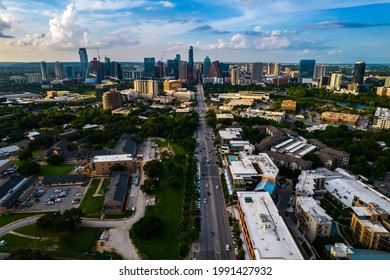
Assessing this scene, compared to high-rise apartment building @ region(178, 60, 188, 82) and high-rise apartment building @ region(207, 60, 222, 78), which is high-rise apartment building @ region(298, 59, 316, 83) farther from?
high-rise apartment building @ region(178, 60, 188, 82)

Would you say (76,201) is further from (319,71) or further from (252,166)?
(319,71)

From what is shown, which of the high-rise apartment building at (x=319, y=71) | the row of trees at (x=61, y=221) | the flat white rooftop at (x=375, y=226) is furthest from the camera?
the high-rise apartment building at (x=319, y=71)

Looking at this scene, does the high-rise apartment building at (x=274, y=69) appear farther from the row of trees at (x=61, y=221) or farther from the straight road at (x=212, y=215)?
the row of trees at (x=61, y=221)

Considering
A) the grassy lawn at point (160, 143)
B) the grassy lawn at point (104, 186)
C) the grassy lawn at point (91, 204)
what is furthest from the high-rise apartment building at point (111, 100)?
the grassy lawn at point (91, 204)

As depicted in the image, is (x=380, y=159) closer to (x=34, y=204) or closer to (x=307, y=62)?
(x=34, y=204)

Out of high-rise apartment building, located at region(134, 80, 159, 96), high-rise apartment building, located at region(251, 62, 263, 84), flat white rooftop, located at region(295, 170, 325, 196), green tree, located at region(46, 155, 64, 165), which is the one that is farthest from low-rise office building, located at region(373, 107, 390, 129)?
high-rise apartment building, located at region(251, 62, 263, 84)
